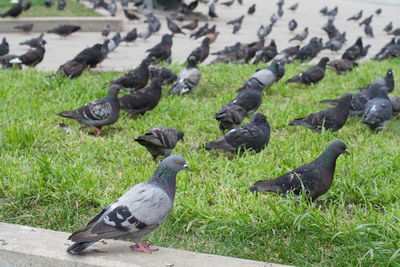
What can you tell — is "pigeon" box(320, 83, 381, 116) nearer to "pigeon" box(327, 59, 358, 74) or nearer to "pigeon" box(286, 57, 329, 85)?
"pigeon" box(286, 57, 329, 85)

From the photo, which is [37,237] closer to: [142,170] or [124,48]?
[142,170]

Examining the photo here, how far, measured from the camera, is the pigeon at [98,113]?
586cm

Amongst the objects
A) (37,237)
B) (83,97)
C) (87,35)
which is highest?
(37,237)

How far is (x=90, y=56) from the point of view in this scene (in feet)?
29.6

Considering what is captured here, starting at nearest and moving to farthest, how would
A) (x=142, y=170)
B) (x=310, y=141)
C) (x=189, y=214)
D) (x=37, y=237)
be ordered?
(x=37, y=237) < (x=189, y=214) < (x=142, y=170) < (x=310, y=141)

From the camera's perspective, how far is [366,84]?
27.4ft

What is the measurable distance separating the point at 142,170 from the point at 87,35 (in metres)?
11.5

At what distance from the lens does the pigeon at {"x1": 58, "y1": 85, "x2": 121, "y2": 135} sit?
5.86 m

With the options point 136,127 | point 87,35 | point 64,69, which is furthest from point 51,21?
point 136,127

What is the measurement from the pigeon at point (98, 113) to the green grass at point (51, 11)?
12.8 meters

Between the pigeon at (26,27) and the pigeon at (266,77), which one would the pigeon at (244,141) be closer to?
the pigeon at (266,77)

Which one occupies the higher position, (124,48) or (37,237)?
(37,237)

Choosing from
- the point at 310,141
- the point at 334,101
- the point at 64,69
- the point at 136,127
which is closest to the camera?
the point at 310,141

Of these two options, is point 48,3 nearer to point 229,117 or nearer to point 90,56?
point 90,56
